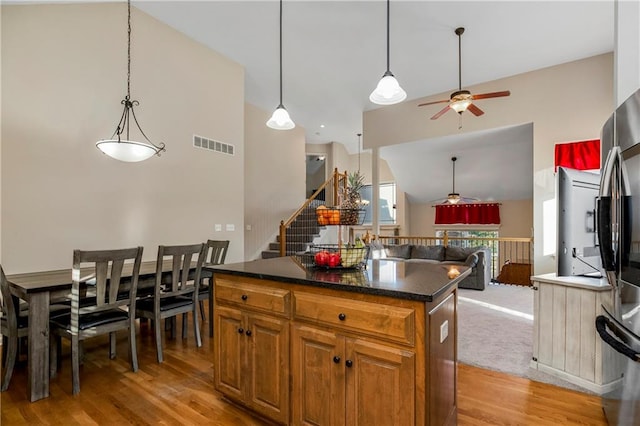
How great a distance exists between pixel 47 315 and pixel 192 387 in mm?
1182

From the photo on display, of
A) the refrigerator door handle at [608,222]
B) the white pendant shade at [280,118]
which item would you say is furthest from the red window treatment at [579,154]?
the white pendant shade at [280,118]

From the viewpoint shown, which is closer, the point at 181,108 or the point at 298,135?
the point at 181,108

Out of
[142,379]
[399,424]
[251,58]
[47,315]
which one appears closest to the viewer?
[399,424]

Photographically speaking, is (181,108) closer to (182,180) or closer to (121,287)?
(182,180)

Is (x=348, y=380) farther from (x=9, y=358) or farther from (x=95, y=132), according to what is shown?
(x=95, y=132)

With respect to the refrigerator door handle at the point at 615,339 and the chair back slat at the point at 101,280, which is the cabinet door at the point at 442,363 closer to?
the refrigerator door handle at the point at 615,339

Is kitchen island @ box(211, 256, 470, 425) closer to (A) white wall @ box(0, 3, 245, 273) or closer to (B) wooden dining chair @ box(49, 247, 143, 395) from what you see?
(B) wooden dining chair @ box(49, 247, 143, 395)

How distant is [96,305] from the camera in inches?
99.0

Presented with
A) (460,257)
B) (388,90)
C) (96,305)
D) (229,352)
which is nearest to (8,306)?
(96,305)

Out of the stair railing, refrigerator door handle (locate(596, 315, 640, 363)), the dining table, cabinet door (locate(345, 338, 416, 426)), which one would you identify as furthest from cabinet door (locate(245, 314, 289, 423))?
the stair railing

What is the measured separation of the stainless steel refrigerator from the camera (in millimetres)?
1429

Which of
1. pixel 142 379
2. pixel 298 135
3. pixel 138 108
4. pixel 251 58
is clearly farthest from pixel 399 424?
pixel 298 135

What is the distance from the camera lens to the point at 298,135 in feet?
29.7

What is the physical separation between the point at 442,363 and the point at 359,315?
1.64 feet
